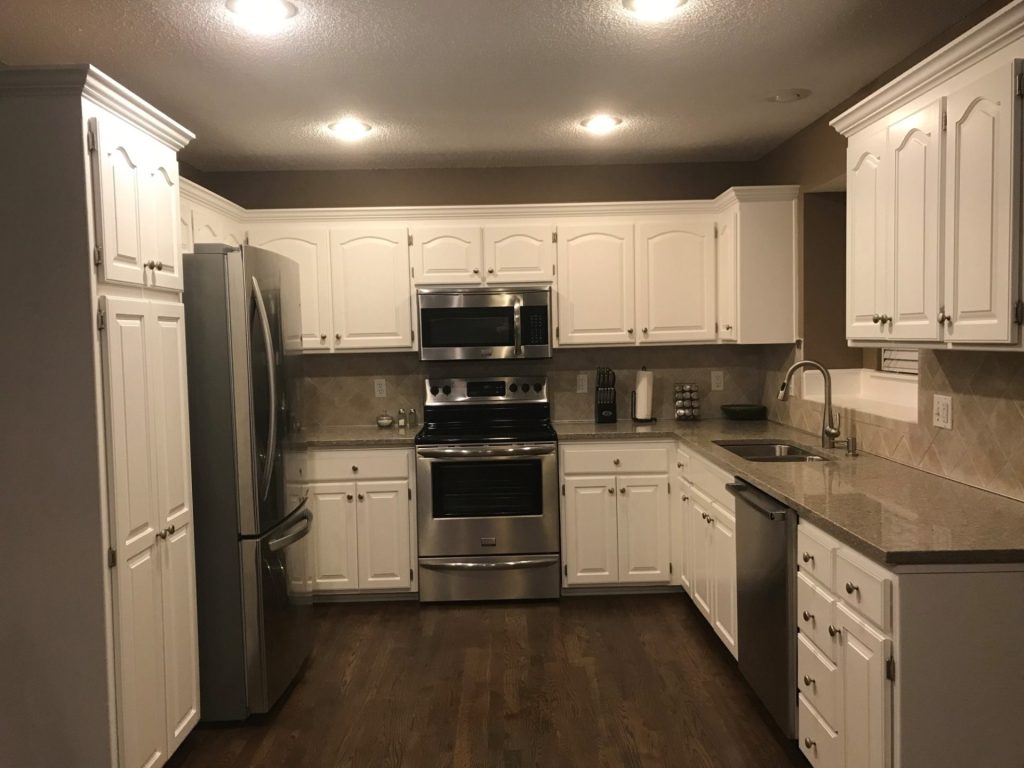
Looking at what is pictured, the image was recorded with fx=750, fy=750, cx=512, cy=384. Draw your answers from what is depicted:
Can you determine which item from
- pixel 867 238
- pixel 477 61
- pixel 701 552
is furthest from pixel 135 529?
pixel 867 238

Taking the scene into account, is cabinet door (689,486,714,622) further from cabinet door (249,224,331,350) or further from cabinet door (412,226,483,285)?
cabinet door (249,224,331,350)

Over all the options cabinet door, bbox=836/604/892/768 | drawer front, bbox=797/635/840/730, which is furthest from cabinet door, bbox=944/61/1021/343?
drawer front, bbox=797/635/840/730

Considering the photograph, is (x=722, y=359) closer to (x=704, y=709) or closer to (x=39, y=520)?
(x=704, y=709)

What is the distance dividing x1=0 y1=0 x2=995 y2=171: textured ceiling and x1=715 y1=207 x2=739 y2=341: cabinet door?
1.58 feet

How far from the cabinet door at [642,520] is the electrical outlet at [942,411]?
162 cm

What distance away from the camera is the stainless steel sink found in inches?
136

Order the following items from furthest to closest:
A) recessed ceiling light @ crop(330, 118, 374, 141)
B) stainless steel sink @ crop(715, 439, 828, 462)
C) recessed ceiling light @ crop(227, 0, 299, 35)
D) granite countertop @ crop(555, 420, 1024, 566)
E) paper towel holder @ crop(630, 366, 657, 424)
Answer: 1. paper towel holder @ crop(630, 366, 657, 424)
2. recessed ceiling light @ crop(330, 118, 374, 141)
3. stainless steel sink @ crop(715, 439, 828, 462)
4. recessed ceiling light @ crop(227, 0, 299, 35)
5. granite countertop @ crop(555, 420, 1024, 566)

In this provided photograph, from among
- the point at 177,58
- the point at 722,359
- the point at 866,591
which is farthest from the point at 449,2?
the point at 722,359

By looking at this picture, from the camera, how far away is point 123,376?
220 centimetres

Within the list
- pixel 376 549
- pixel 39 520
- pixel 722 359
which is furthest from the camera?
pixel 722 359

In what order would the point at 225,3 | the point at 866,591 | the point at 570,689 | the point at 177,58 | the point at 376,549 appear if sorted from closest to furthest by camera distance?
the point at 866,591 < the point at 225,3 < the point at 177,58 < the point at 570,689 < the point at 376,549

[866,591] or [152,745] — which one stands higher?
[866,591]

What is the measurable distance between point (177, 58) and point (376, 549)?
2592 mm

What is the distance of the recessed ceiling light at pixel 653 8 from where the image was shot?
2352 millimetres
